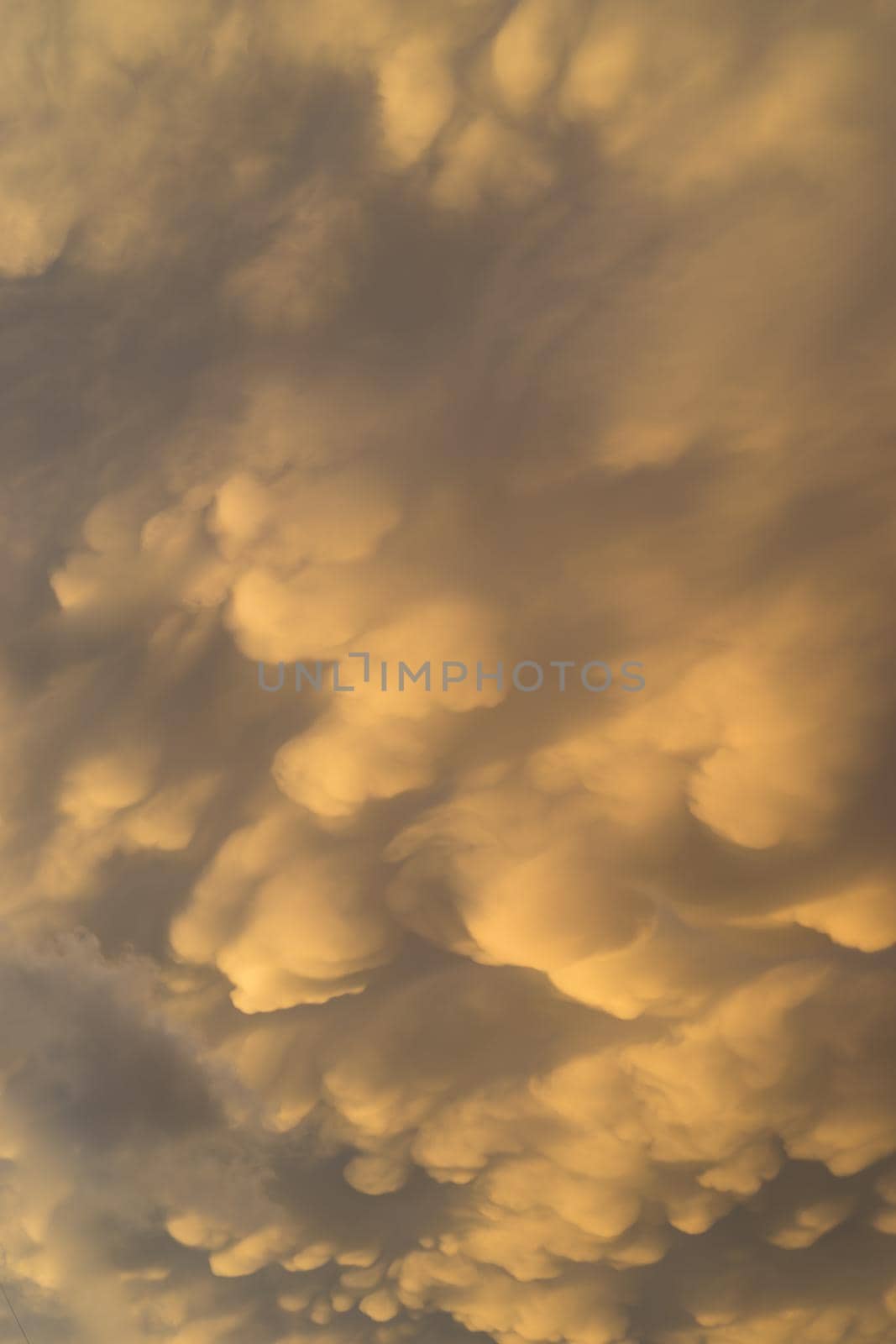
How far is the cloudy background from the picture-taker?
2.89 meters

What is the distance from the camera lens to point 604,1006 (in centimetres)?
333

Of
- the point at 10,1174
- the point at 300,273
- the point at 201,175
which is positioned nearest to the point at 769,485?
the point at 300,273

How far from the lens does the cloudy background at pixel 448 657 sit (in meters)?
2.89

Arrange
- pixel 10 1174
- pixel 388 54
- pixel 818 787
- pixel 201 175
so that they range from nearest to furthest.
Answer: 1. pixel 818 787
2. pixel 388 54
3. pixel 201 175
4. pixel 10 1174

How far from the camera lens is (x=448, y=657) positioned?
3.29 meters

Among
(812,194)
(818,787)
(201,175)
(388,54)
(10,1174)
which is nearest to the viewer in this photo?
(812,194)

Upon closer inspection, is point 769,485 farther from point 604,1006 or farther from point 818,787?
point 604,1006

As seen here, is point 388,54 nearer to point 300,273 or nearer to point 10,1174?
point 300,273

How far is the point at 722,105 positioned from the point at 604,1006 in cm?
260

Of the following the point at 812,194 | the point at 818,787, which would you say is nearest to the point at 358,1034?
the point at 818,787

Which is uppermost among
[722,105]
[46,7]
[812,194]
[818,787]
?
[46,7]

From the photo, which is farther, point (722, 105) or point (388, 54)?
point (388, 54)

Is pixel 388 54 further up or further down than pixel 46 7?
further down

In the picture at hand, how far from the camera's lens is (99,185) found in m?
3.65
